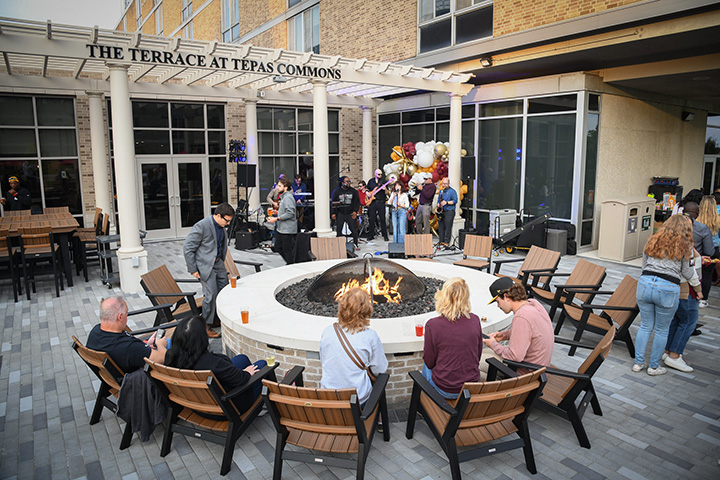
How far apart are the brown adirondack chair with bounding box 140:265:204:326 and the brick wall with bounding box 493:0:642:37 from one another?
9.28 meters

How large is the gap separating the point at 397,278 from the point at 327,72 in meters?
6.30

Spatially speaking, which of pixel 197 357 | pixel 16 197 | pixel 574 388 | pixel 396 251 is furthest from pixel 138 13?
pixel 574 388

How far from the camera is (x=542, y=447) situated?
4039mm

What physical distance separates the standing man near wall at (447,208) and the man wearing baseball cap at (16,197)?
1085cm

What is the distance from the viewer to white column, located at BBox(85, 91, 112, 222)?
12.9 m

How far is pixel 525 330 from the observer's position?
403 centimetres

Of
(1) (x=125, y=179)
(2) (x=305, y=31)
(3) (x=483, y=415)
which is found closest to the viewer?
(3) (x=483, y=415)

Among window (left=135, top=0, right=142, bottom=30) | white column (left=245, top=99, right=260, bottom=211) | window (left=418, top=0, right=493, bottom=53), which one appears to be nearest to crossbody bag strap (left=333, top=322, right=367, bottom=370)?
window (left=418, top=0, right=493, bottom=53)

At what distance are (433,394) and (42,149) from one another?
14.2m

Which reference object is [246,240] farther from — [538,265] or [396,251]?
[538,265]

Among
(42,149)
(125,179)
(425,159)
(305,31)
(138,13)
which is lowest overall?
(125,179)

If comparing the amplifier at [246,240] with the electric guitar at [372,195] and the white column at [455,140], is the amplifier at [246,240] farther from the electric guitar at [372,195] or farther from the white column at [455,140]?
the white column at [455,140]

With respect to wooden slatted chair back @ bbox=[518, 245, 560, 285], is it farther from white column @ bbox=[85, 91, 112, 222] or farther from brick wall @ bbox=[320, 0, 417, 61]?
white column @ bbox=[85, 91, 112, 222]

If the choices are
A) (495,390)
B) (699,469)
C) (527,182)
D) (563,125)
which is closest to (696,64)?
(563,125)
